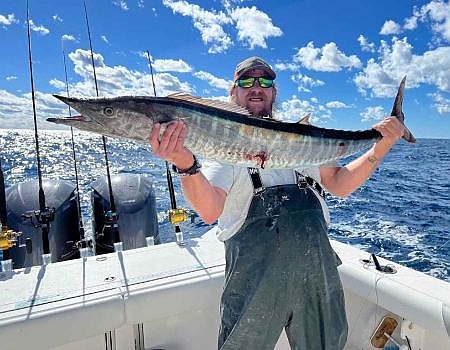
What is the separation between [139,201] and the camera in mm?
4262

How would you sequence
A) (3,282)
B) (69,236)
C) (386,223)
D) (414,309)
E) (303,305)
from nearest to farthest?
(303,305), (414,309), (3,282), (69,236), (386,223)

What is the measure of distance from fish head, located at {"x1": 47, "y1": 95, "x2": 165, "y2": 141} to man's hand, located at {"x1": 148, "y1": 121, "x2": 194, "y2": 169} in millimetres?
46

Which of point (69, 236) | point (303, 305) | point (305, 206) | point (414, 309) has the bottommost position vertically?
point (414, 309)

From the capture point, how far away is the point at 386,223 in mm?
9156

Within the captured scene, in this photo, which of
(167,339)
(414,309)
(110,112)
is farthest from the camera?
(167,339)

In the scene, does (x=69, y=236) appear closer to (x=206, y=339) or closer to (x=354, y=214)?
(x=206, y=339)

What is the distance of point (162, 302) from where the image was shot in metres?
2.57

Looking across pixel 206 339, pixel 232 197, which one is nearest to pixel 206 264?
pixel 206 339

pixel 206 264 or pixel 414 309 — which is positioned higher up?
pixel 206 264

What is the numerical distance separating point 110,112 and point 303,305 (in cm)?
140

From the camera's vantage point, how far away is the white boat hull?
2287 millimetres

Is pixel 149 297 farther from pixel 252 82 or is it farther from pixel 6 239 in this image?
pixel 252 82

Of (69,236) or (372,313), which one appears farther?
(69,236)

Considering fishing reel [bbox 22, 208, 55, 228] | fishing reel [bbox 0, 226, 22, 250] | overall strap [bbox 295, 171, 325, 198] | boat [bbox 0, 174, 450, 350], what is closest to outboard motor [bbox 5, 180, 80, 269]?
fishing reel [bbox 22, 208, 55, 228]
